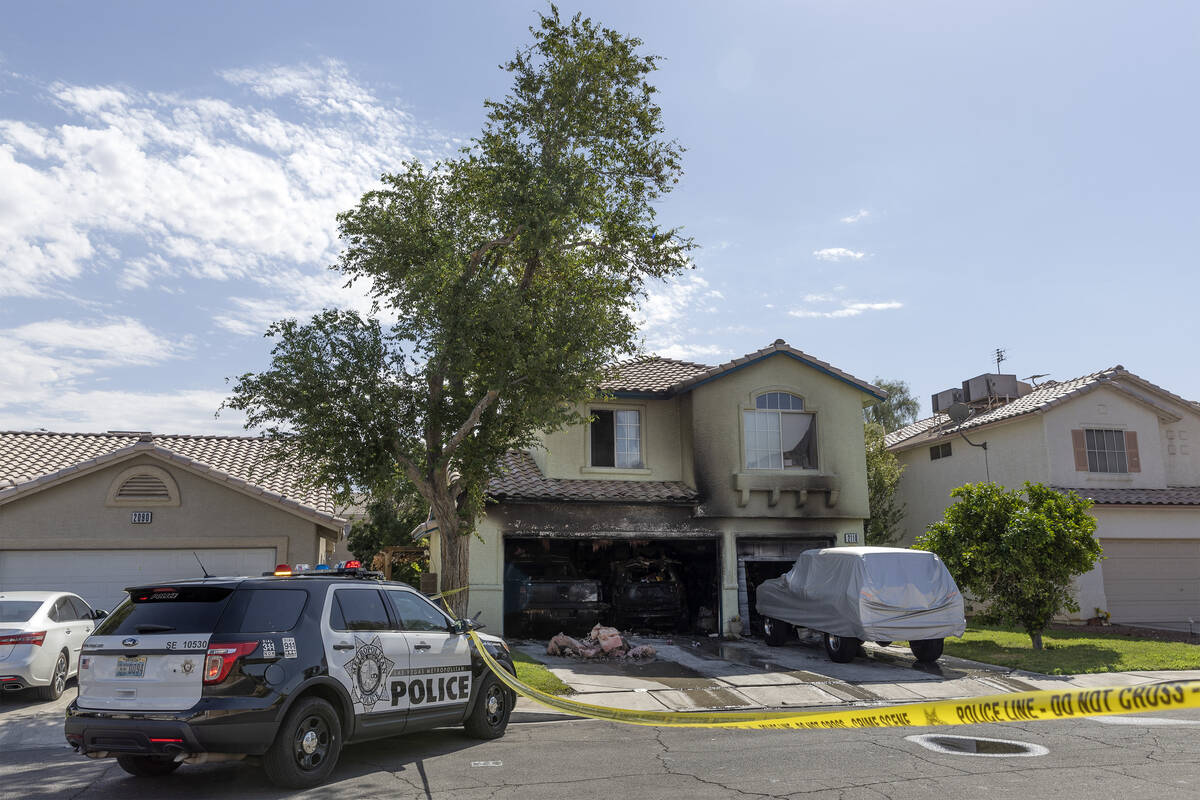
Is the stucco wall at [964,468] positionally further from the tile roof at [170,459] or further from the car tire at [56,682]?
the car tire at [56,682]

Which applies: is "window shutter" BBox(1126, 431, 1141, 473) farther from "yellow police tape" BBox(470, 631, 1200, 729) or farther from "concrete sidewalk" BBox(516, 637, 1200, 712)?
"yellow police tape" BBox(470, 631, 1200, 729)

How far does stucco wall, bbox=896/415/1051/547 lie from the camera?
23469mm

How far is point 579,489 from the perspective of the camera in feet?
63.8

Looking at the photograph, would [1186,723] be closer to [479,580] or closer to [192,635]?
[192,635]

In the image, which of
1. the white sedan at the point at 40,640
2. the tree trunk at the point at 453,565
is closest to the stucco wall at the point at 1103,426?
the tree trunk at the point at 453,565

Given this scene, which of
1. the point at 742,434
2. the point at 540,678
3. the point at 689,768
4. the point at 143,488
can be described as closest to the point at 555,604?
the point at 540,678

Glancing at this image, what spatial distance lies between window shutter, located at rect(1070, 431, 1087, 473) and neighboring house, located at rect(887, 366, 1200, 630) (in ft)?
0.09

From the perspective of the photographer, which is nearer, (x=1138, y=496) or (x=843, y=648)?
(x=843, y=648)

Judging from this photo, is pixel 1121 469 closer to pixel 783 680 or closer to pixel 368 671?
pixel 783 680

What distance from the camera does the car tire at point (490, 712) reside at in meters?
8.75

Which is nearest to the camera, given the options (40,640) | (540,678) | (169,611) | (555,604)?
(169,611)

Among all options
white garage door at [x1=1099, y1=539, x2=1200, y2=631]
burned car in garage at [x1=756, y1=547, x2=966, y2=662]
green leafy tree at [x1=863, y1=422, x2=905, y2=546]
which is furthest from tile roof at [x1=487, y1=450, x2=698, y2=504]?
white garage door at [x1=1099, y1=539, x2=1200, y2=631]

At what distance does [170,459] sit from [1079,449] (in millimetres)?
22615

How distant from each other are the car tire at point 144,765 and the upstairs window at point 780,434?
14.8m
